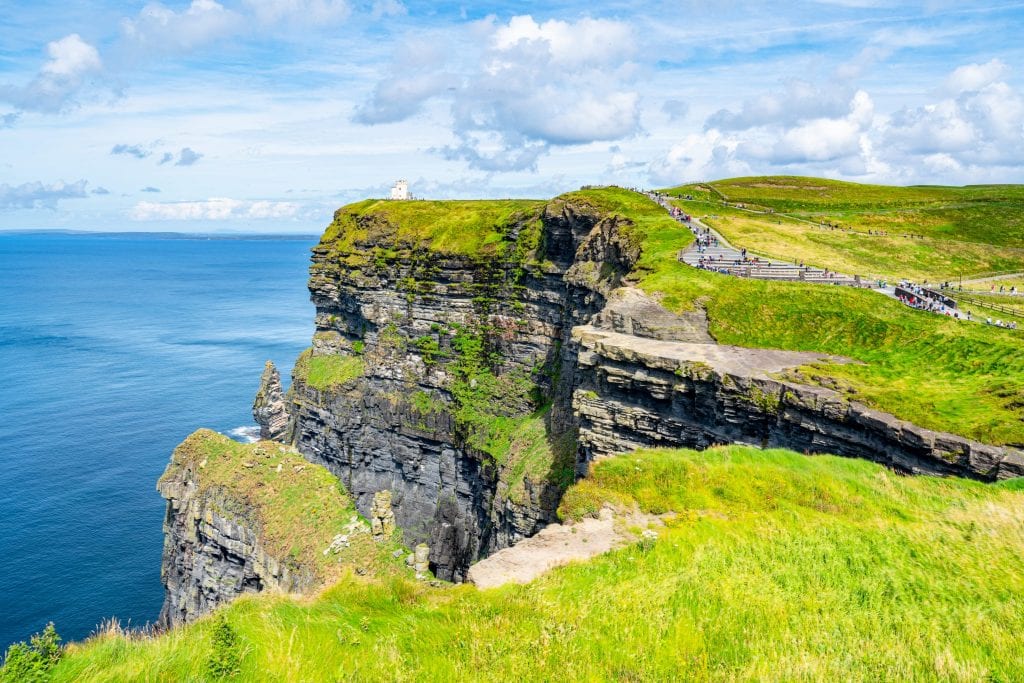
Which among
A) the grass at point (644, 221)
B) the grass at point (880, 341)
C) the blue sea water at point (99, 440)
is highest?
the grass at point (644, 221)

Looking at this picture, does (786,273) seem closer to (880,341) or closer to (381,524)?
(880,341)

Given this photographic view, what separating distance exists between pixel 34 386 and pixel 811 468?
136023mm

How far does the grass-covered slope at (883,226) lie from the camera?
185 feet

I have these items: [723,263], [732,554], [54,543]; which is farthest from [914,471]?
[54,543]

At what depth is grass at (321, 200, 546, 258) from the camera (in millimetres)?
69750

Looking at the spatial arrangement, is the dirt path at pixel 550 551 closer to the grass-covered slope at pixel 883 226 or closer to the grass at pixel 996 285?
the grass-covered slope at pixel 883 226

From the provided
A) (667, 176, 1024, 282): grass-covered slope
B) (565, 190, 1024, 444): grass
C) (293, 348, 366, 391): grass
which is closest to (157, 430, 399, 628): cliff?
(293, 348, 366, 391): grass

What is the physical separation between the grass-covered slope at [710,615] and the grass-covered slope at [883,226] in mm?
40096

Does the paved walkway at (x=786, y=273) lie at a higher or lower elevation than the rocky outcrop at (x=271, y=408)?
higher

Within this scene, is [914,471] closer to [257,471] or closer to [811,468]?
[811,468]

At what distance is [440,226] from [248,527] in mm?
46740

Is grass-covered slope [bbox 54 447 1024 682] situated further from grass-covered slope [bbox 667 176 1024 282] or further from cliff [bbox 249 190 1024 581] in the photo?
grass-covered slope [bbox 667 176 1024 282]

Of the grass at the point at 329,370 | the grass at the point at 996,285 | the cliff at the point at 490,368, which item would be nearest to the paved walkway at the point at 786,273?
the cliff at the point at 490,368

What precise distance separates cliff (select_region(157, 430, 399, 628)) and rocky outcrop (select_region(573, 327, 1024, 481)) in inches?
611
